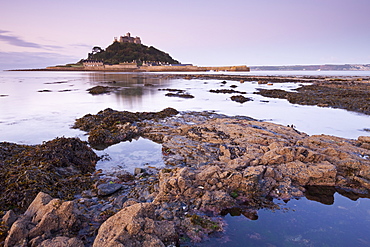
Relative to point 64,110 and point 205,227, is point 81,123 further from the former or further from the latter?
point 205,227

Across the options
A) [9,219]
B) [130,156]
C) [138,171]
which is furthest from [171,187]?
[130,156]

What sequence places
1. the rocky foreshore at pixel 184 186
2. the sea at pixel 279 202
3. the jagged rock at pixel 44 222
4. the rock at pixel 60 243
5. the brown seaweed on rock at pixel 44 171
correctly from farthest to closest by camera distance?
the brown seaweed on rock at pixel 44 171 → the sea at pixel 279 202 → the rocky foreshore at pixel 184 186 → the jagged rock at pixel 44 222 → the rock at pixel 60 243

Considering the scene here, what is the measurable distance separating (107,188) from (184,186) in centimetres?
254

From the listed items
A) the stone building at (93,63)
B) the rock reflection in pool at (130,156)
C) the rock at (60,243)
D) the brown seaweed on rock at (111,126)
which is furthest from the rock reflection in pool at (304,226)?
the stone building at (93,63)

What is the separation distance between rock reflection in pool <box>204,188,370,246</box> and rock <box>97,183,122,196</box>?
3471mm

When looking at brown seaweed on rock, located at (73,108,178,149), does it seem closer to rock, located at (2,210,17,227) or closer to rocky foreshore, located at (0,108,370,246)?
rocky foreshore, located at (0,108,370,246)

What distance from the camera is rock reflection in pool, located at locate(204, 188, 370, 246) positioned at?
5.43 metres

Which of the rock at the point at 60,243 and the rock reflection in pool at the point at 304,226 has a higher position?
the rock at the point at 60,243

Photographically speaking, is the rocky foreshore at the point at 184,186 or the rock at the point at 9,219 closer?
the rocky foreshore at the point at 184,186

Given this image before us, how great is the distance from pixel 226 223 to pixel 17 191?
6171mm

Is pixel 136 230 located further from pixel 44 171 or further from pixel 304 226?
pixel 44 171

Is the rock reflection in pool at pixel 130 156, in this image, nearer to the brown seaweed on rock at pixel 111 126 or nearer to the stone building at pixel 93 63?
the brown seaweed on rock at pixel 111 126

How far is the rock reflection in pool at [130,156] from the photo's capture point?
31.0 feet

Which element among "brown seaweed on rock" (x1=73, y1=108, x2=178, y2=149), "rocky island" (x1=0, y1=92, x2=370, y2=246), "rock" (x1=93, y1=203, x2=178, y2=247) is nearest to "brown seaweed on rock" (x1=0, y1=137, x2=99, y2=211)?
"rocky island" (x1=0, y1=92, x2=370, y2=246)
